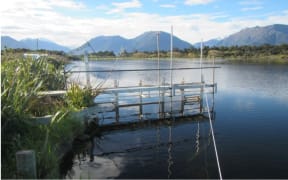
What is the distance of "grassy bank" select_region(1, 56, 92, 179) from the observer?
516 centimetres

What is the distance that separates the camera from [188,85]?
1316cm

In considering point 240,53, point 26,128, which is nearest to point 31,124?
point 26,128

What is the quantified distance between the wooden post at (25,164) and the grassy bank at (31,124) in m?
0.12

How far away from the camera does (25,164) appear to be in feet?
14.5

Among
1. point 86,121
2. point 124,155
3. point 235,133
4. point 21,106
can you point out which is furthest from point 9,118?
point 235,133

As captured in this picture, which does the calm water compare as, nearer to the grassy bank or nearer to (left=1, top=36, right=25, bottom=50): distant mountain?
the grassy bank

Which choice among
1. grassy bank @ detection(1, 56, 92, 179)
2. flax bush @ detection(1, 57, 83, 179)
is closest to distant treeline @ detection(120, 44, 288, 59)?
grassy bank @ detection(1, 56, 92, 179)

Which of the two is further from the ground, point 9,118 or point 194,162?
point 9,118

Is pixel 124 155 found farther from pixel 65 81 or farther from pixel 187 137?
pixel 65 81

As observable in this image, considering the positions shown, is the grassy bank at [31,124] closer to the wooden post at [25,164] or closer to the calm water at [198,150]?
the wooden post at [25,164]

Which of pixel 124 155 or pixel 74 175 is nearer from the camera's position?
pixel 74 175

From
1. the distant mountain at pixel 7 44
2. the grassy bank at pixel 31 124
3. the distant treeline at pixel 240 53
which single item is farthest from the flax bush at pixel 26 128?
the distant treeline at pixel 240 53

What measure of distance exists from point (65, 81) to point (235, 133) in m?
5.69

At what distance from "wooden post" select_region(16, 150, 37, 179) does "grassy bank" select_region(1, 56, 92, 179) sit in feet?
0.38
